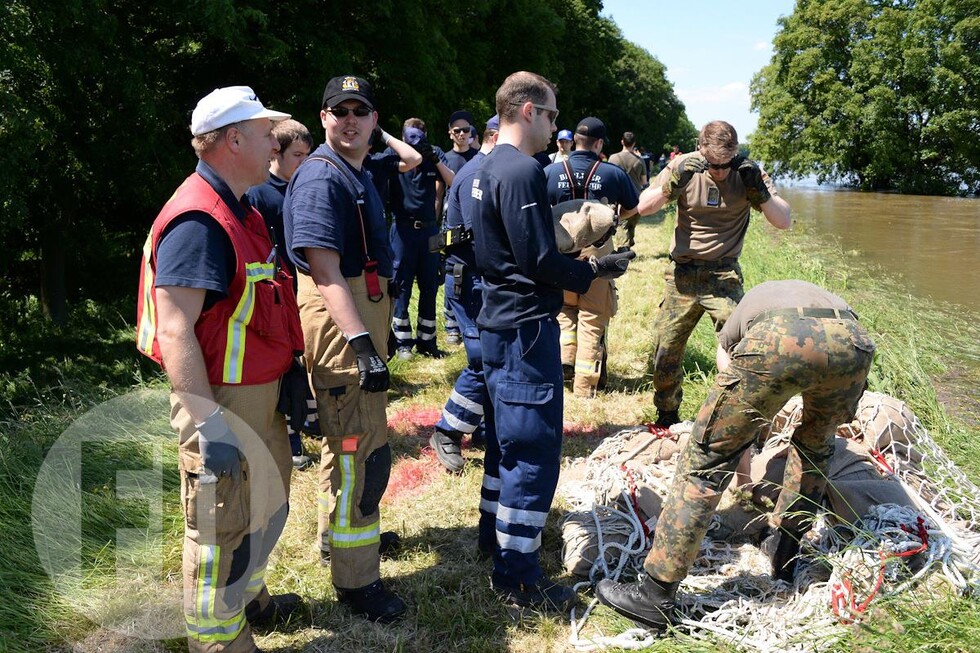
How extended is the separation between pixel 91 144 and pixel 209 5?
3035 mm

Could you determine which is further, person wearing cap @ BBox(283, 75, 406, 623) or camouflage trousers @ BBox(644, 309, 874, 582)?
person wearing cap @ BBox(283, 75, 406, 623)

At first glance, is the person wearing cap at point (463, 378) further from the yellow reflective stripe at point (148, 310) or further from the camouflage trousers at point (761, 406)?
the yellow reflective stripe at point (148, 310)

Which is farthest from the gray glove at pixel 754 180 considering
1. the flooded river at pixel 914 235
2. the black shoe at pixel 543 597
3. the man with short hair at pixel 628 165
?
the man with short hair at pixel 628 165

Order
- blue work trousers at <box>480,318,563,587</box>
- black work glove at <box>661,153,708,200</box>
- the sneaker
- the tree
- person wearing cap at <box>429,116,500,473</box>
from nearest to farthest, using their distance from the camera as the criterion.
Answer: blue work trousers at <box>480,318,563,587</box> < black work glove at <box>661,153,708,200</box> < person wearing cap at <box>429,116,500,473</box> < the sneaker < the tree

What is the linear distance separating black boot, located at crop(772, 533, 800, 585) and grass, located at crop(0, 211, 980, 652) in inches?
20.7

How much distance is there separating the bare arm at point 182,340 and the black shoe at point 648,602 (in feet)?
6.25

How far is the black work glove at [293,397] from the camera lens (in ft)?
9.21

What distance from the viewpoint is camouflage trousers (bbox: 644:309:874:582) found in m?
2.75

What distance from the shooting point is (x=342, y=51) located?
13.9 meters

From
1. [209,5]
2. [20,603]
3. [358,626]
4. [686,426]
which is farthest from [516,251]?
[209,5]

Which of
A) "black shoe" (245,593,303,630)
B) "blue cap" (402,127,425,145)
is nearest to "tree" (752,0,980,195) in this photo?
"blue cap" (402,127,425,145)

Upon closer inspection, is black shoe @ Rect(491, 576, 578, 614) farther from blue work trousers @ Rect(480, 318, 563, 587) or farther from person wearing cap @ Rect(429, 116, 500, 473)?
person wearing cap @ Rect(429, 116, 500, 473)

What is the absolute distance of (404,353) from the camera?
6.99 m

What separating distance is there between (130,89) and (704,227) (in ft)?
28.6
